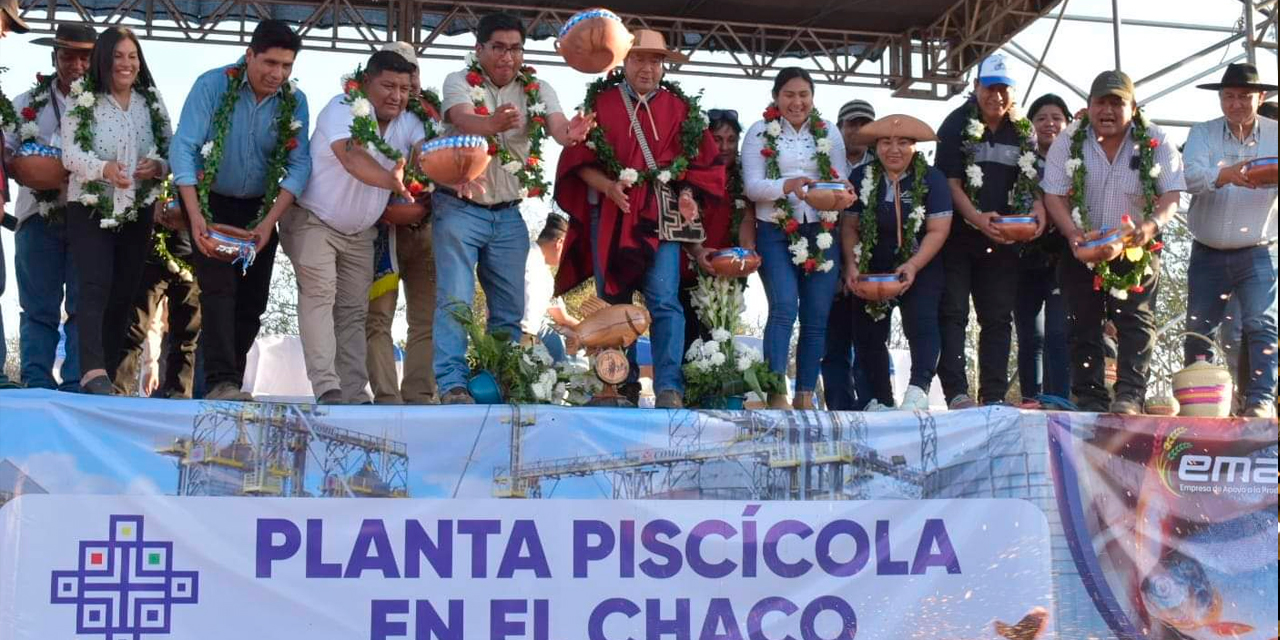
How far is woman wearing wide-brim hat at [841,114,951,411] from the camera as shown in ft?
21.1

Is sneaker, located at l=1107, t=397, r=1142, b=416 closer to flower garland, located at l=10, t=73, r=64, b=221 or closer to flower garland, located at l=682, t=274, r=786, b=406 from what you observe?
flower garland, located at l=682, t=274, r=786, b=406

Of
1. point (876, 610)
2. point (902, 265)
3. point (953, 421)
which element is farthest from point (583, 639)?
point (902, 265)

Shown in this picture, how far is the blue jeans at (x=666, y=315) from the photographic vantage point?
620cm

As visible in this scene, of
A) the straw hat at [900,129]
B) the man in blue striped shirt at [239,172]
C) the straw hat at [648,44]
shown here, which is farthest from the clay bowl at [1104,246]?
the man in blue striped shirt at [239,172]

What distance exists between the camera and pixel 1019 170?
6.70 metres

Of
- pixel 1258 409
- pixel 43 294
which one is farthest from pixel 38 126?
pixel 1258 409

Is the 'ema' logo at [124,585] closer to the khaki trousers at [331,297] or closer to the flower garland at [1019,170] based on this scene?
the khaki trousers at [331,297]

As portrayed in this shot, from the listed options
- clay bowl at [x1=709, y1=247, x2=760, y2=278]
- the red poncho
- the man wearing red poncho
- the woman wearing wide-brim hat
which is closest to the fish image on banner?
the woman wearing wide-brim hat

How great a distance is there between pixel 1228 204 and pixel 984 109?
1095mm

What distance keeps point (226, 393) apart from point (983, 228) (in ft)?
10.2

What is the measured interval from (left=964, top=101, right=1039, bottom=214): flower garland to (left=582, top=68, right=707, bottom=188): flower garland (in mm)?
1179

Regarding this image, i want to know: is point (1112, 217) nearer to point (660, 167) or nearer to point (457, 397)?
point (660, 167)

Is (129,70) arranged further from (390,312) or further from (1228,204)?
(1228,204)

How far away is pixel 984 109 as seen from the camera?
6758 mm
